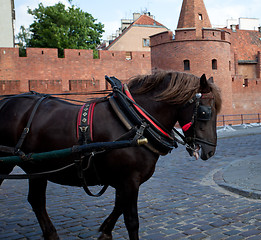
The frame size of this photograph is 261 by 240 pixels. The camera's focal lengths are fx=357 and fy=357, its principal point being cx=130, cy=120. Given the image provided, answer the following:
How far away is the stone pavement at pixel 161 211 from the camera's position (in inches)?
167

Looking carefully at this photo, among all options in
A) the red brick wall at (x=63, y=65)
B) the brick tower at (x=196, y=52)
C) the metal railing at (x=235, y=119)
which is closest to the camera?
the brick tower at (x=196, y=52)

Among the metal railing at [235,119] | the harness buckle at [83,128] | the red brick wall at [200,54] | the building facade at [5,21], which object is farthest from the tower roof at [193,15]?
the harness buckle at [83,128]

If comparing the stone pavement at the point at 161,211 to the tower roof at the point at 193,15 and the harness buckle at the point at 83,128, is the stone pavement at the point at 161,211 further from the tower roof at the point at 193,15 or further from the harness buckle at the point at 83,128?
the tower roof at the point at 193,15

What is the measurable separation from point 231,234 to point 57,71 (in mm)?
29245

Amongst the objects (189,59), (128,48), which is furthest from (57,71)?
(128,48)

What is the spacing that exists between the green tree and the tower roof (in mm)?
10472

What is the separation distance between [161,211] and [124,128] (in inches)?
85.0

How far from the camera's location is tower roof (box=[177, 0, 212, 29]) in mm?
30723

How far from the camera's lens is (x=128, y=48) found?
4453 cm

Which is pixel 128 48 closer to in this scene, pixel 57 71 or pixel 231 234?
pixel 57 71

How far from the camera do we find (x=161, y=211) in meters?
5.13

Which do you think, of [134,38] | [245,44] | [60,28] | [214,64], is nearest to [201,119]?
[214,64]

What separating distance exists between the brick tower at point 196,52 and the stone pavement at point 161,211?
21.1 metres

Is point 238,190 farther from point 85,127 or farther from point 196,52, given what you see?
point 196,52
